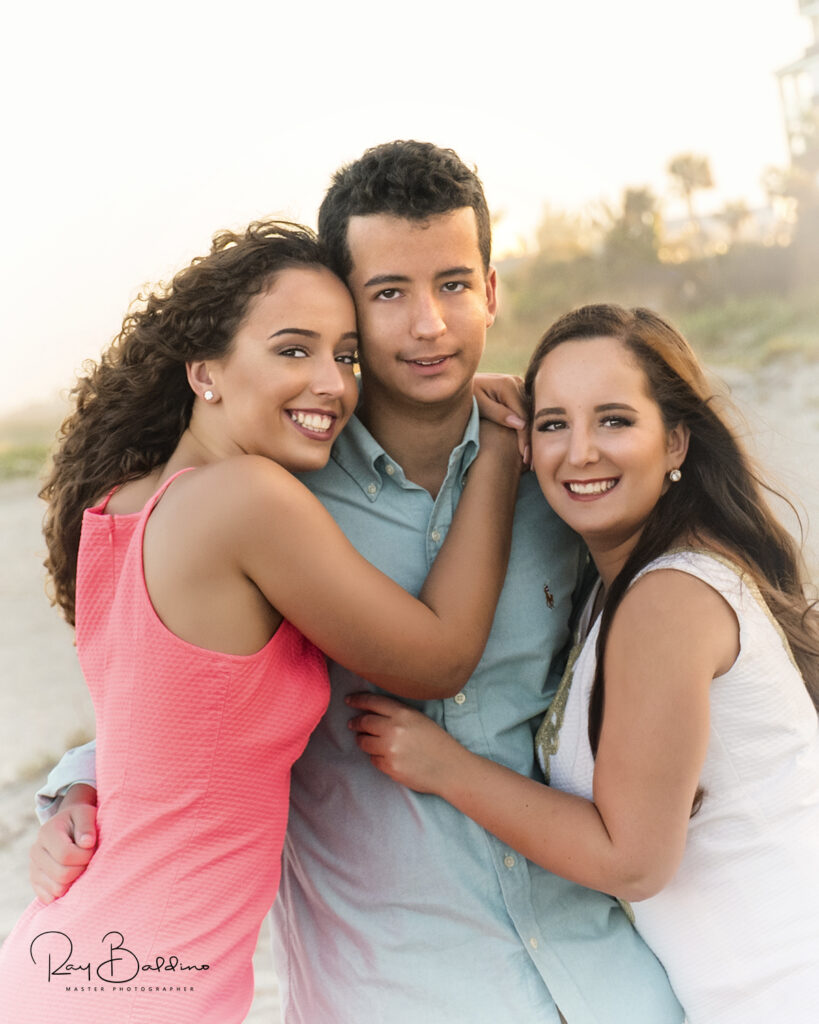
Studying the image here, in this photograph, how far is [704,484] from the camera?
1976mm

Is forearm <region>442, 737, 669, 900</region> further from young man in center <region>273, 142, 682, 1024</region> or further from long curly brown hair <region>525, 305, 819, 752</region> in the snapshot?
long curly brown hair <region>525, 305, 819, 752</region>

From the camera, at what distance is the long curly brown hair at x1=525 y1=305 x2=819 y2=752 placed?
1916mm

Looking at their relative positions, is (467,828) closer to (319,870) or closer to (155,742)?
(319,870)

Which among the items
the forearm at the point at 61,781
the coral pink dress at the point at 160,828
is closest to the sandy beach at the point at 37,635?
the forearm at the point at 61,781

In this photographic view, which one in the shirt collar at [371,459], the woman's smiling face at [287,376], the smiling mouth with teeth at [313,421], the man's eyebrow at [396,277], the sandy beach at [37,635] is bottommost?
the sandy beach at [37,635]

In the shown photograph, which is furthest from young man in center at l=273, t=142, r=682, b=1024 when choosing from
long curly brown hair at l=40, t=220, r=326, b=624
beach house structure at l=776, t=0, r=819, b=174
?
beach house structure at l=776, t=0, r=819, b=174

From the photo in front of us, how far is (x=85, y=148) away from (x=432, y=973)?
15.0 meters

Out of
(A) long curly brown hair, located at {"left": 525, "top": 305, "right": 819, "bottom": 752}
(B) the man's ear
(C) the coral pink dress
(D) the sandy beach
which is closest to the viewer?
(C) the coral pink dress

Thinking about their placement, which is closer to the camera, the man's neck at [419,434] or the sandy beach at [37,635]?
the man's neck at [419,434]

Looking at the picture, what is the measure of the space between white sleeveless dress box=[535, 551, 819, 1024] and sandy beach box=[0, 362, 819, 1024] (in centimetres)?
617

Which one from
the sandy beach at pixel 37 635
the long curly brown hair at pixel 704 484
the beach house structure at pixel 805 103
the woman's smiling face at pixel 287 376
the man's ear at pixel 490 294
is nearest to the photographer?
the woman's smiling face at pixel 287 376

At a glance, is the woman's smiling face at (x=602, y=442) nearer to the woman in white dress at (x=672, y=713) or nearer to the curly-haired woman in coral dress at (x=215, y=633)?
the woman in white dress at (x=672, y=713)

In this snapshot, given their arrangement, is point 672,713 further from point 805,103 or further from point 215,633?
point 805,103

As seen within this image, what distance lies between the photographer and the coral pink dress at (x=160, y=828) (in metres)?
1.58
